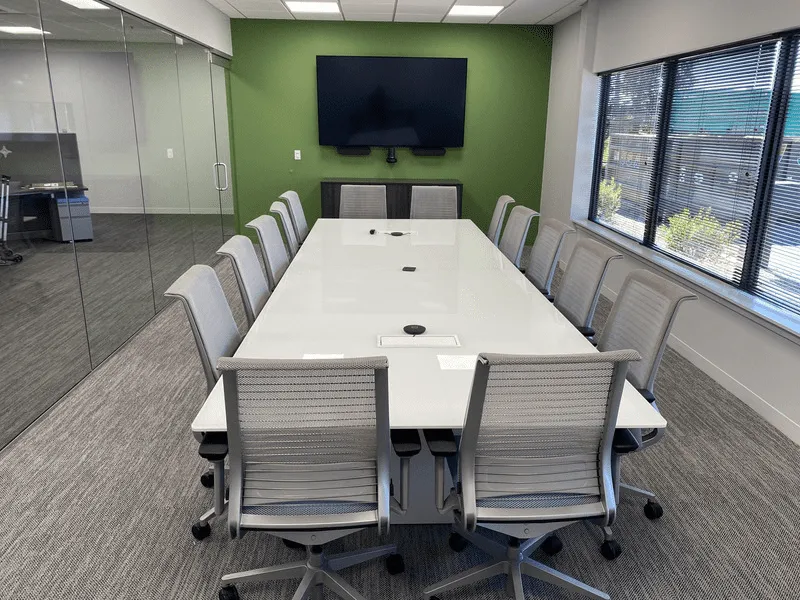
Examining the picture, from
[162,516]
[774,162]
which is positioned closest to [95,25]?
[162,516]

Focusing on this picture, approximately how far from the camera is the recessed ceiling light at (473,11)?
6.62 metres

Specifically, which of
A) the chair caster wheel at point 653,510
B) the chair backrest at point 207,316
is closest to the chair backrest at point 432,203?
the chair backrest at point 207,316

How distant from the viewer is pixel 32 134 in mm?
3391

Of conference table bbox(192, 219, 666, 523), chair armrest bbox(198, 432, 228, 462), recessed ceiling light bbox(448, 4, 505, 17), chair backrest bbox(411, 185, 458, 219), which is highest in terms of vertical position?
recessed ceiling light bbox(448, 4, 505, 17)

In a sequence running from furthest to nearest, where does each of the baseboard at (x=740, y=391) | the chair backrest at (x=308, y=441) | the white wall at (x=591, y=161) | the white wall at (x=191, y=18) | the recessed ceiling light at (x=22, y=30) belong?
the white wall at (x=191, y=18) < the white wall at (x=591, y=161) < the baseboard at (x=740, y=391) < the recessed ceiling light at (x=22, y=30) < the chair backrest at (x=308, y=441)

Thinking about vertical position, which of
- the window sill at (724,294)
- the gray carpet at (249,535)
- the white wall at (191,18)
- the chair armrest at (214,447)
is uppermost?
the white wall at (191,18)

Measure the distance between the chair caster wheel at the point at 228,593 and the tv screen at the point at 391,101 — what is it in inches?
251

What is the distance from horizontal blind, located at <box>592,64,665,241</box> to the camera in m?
5.61

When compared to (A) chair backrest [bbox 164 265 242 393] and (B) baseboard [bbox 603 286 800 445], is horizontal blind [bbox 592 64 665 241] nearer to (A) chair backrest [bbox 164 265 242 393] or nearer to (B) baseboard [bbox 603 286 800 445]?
(B) baseboard [bbox 603 286 800 445]

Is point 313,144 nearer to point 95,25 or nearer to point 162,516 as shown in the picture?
point 95,25

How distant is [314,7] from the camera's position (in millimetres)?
6770

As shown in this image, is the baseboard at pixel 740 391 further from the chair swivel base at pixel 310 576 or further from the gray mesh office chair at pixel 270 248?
the gray mesh office chair at pixel 270 248

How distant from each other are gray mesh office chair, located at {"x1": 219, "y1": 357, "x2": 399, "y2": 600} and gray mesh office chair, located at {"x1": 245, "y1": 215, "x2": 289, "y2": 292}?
214cm

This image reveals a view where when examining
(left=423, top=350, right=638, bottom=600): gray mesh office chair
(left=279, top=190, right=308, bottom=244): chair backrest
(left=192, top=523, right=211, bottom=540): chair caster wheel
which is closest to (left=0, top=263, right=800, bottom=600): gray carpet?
(left=192, top=523, right=211, bottom=540): chair caster wheel
